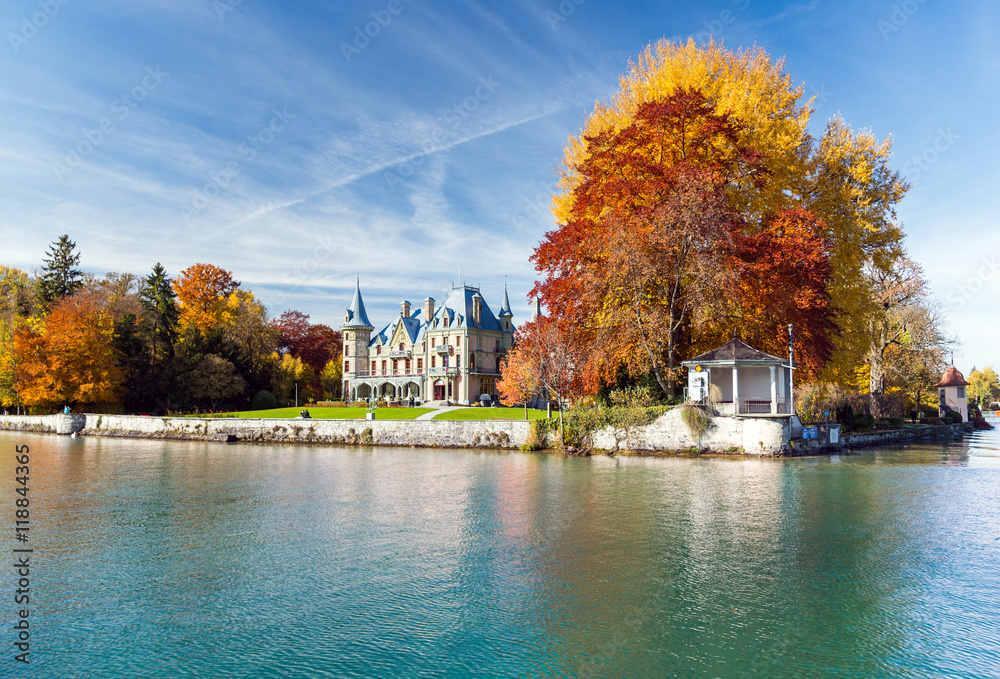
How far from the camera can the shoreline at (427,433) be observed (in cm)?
2278

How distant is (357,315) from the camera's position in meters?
61.9

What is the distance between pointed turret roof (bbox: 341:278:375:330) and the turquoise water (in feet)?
151

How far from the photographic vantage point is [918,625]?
6605 mm

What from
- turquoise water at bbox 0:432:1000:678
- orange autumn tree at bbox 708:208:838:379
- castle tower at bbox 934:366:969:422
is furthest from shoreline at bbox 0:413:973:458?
turquoise water at bbox 0:432:1000:678

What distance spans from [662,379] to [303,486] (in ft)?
48.5

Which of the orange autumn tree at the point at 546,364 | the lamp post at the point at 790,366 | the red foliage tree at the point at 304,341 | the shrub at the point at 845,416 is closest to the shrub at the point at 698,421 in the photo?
the lamp post at the point at 790,366

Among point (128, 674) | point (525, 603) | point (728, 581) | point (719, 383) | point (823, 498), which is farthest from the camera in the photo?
point (719, 383)

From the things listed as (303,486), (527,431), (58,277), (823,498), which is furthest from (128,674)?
(58,277)

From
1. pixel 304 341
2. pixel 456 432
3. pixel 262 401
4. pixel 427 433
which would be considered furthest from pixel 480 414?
pixel 304 341

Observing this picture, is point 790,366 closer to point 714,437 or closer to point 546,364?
point 714,437

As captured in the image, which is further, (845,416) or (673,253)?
(845,416)

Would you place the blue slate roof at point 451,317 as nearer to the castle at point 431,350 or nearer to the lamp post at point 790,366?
the castle at point 431,350

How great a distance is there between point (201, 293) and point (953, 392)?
61.9 metres

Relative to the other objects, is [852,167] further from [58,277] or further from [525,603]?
[58,277]
